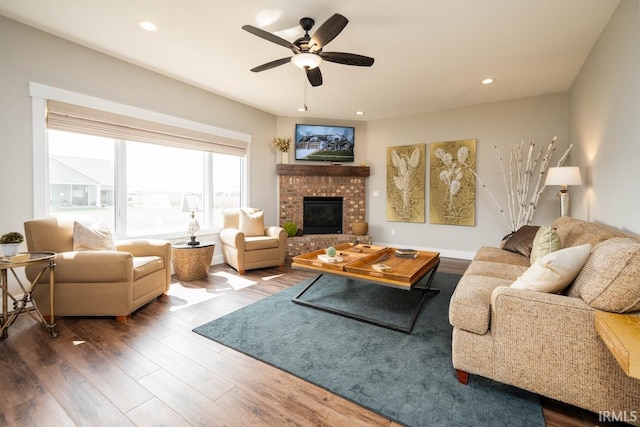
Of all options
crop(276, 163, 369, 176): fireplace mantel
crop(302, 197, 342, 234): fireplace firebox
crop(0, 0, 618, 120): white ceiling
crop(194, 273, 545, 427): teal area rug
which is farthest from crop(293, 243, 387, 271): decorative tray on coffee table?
crop(276, 163, 369, 176): fireplace mantel

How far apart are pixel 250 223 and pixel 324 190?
5.65 feet

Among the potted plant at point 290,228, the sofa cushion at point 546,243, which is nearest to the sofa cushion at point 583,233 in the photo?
the sofa cushion at point 546,243

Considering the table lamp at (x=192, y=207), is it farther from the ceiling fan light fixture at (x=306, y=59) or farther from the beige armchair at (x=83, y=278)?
the ceiling fan light fixture at (x=306, y=59)

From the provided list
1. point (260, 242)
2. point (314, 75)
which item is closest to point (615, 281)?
point (314, 75)

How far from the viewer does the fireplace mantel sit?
17.5 feet

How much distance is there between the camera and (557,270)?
147cm

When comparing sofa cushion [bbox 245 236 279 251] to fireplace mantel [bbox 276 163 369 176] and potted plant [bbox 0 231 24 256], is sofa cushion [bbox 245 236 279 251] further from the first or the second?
potted plant [bbox 0 231 24 256]

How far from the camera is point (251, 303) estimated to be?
289cm

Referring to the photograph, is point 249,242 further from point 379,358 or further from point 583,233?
point 583,233

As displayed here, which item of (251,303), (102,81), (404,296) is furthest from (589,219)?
(102,81)

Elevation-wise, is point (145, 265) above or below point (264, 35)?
below

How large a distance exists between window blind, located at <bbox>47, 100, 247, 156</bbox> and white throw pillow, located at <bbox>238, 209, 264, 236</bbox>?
109 centimetres

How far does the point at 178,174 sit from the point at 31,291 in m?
2.29

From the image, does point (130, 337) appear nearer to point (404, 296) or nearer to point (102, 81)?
point (404, 296)
